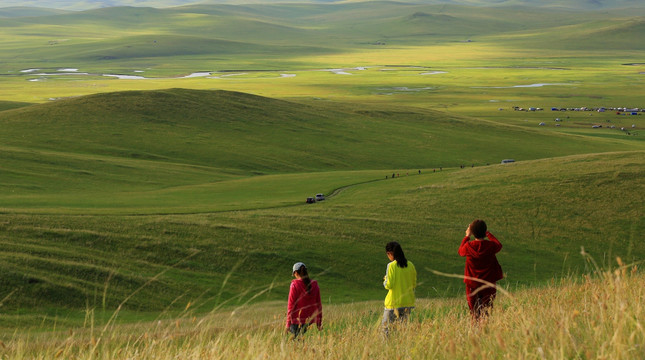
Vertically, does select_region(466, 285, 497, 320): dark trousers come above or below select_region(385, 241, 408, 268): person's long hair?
below

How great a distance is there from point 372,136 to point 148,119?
35936 millimetres

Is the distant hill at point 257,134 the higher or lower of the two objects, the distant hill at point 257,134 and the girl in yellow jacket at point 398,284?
the lower

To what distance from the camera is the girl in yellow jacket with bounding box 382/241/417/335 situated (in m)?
13.0

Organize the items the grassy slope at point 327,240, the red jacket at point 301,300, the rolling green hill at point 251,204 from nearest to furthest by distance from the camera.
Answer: the red jacket at point 301,300 → the grassy slope at point 327,240 → the rolling green hill at point 251,204

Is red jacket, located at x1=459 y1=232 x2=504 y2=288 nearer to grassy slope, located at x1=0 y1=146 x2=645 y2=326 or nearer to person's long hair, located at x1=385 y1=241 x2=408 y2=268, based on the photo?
person's long hair, located at x1=385 y1=241 x2=408 y2=268

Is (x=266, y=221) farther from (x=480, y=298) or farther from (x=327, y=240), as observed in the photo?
(x=480, y=298)

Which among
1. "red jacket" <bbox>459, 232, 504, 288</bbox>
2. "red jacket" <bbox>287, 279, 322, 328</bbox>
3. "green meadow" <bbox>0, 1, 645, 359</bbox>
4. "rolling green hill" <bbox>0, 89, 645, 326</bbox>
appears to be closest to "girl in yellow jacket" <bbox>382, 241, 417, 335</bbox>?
"green meadow" <bbox>0, 1, 645, 359</bbox>

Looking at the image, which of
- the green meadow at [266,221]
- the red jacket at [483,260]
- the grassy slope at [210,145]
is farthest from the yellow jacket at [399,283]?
the grassy slope at [210,145]

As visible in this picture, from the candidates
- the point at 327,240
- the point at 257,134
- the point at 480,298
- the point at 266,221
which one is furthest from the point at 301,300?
the point at 257,134

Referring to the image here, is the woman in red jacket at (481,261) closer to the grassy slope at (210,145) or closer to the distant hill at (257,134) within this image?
the grassy slope at (210,145)

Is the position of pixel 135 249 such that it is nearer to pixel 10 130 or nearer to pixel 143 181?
pixel 143 181

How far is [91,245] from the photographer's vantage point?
38.4 m

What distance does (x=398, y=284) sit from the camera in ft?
43.3

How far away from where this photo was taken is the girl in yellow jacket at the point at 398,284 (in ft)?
42.6
